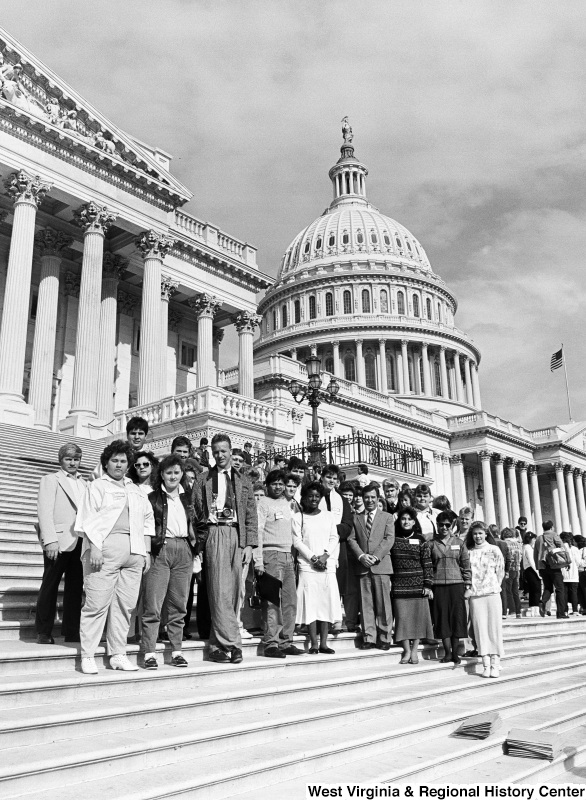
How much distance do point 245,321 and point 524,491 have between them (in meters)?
43.8

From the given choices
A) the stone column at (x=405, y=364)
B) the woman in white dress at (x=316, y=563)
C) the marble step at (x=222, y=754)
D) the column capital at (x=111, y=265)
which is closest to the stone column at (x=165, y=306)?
the column capital at (x=111, y=265)

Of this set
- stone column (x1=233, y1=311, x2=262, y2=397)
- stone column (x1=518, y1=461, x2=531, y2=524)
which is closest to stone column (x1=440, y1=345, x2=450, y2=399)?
stone column (x1=518, y1=461, x2=531, y2=524)

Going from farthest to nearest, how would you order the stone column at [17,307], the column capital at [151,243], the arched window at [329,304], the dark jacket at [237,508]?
the arched window at [329,304], the column capital at [151,243], the stone column at [17,307], the dark jacket at [237,508]

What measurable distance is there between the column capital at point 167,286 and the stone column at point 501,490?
4287 centimetres

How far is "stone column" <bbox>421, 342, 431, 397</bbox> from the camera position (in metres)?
81.6

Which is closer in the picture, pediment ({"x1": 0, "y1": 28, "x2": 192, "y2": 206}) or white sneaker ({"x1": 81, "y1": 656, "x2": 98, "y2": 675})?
white sneaker ({"x1": 81, "y1": 656, "x2": 98, "y2": 675})

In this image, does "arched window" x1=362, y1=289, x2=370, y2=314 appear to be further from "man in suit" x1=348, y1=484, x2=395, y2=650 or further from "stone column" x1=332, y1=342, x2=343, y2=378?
"man in suit" x1=348, y1=484, x2=395, y2=650

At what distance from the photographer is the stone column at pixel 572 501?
7131 cm

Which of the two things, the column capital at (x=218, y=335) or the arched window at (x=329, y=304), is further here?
the arched window at (x=329, y=304)

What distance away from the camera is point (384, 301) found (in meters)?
88.6

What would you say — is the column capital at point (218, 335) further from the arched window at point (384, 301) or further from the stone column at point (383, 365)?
the arched window at point (384, 301)

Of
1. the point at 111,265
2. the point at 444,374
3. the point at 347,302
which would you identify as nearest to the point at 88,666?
the point at 111,265

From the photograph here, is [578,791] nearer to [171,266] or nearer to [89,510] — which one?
[89,510]

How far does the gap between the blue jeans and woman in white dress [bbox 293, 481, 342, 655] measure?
0.92 feet
